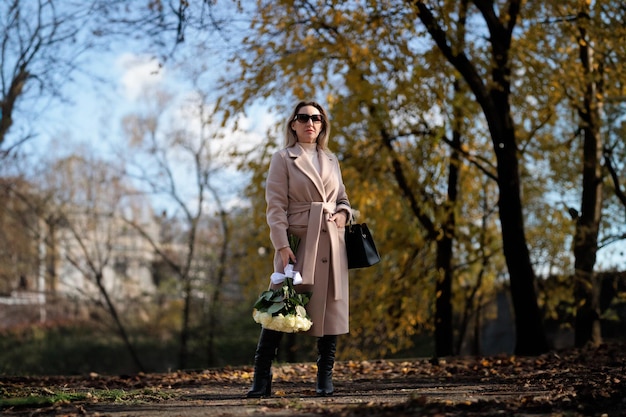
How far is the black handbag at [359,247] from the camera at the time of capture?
575 cm

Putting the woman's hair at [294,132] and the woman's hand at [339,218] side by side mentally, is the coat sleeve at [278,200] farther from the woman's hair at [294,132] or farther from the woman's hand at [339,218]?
the woman's hand at [339,218]

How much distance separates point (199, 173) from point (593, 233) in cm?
1733

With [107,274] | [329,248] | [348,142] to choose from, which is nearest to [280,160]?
[329,248]

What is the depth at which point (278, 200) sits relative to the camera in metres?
5.60

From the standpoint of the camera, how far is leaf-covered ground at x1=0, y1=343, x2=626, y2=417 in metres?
4.79

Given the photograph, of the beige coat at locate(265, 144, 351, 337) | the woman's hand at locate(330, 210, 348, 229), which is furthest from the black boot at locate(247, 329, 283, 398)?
the woman's hand at locate(330, 210, 348, 229)

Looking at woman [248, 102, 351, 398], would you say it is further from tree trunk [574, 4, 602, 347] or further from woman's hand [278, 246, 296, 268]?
tree trunk [574, 4, 602, 347]

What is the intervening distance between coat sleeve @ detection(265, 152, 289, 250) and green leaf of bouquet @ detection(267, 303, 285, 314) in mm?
396

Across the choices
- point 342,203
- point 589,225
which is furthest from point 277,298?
point 589,225

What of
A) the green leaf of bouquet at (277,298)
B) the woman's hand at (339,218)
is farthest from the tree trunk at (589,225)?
the green leaf of bouquet at (277,298)

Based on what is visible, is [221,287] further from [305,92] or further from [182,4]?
[182,4]

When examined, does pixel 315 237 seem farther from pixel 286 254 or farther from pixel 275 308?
pixel 275 308

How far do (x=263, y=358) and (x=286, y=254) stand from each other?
0.77 meters

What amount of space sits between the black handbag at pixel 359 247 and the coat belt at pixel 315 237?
0.47ft
